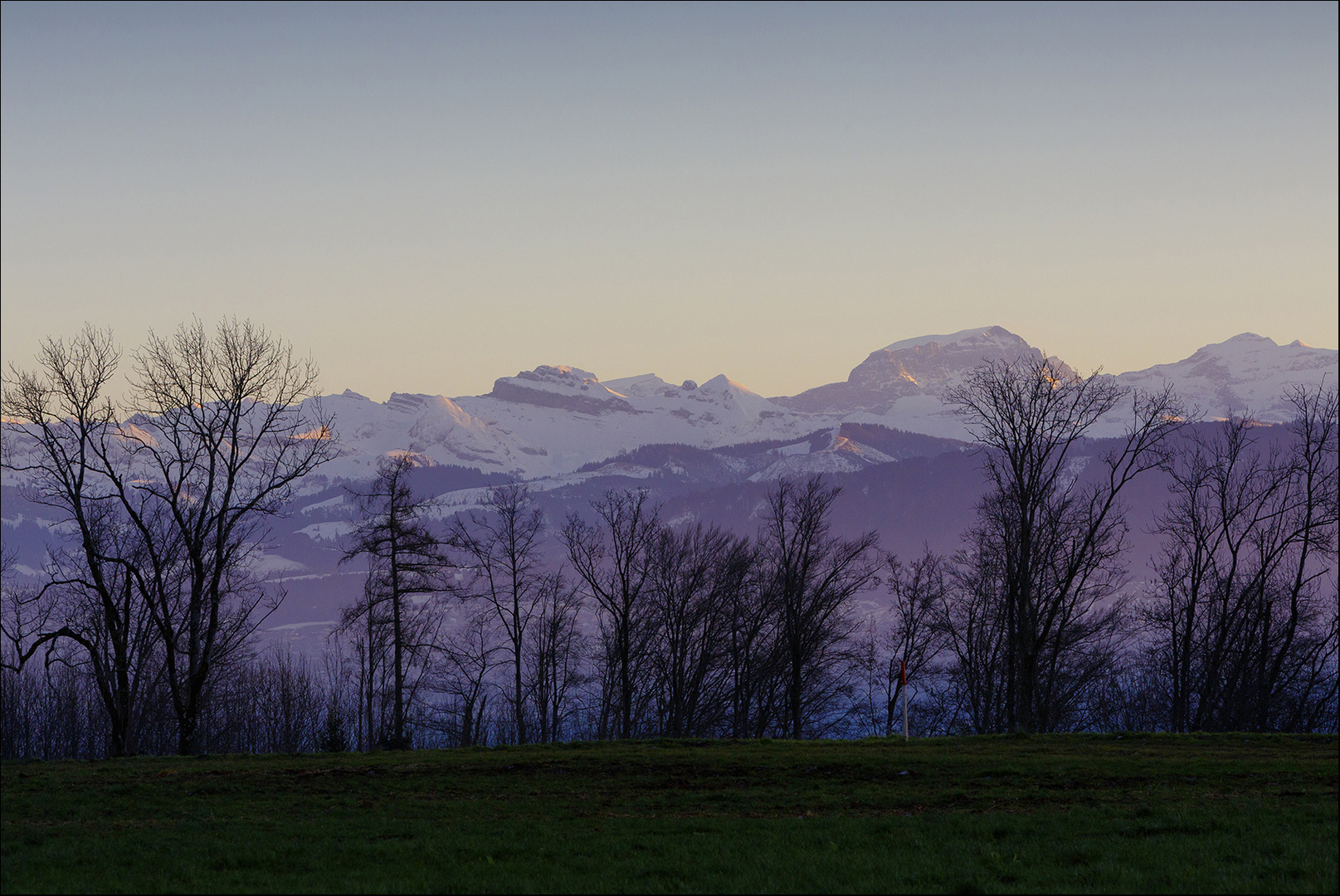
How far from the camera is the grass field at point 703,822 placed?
37.7ft

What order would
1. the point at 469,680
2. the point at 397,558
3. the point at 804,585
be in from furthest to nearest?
the point at 469,680, the point at 804,585, the point at 397,558

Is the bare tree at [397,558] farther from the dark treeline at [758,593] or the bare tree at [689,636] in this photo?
the bare tree at [689,636]

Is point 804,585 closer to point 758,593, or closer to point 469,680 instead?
point 758,593

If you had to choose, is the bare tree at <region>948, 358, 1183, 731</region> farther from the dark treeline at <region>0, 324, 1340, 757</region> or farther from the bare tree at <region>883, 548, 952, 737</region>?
the bare tree at <region>883, 548, 952, 737</region>

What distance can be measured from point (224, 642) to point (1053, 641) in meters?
36.2

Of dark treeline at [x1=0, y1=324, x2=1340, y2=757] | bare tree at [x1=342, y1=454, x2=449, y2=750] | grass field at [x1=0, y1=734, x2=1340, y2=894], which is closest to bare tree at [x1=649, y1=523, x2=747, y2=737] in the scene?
dark treeline at [x1=0, y1=324, x2=1340, y2=757]

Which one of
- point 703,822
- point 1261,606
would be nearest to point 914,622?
point 1261,606

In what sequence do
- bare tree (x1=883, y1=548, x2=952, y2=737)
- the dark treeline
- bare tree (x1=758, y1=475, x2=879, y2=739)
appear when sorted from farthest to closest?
bare tree (x1=883, y1=548, x2=952, y2=737), bare tree (x1=758, y1=475, x2=879, y2=739), the dark treeline

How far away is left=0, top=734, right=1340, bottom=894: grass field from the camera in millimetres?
11477

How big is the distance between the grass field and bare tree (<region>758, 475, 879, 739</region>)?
30.6 meters

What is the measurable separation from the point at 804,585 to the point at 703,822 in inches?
1653

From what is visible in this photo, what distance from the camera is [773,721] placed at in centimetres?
7175

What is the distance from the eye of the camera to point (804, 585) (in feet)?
187

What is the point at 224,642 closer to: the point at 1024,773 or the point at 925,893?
the point at 1024,773
